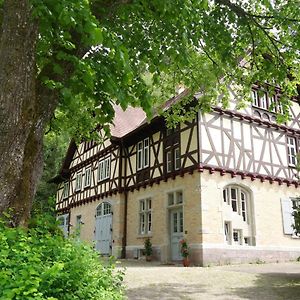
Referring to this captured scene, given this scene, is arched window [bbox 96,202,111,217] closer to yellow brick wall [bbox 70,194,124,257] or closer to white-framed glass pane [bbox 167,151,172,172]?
yellow brick wall [bbox 70,194,124,257]

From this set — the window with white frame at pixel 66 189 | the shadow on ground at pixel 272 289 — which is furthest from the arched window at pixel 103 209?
the shadow on ground at pixel 272 289

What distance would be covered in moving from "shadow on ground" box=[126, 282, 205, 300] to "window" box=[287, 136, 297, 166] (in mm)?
10083

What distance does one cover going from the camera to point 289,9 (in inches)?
269

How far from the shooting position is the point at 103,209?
19578 mm

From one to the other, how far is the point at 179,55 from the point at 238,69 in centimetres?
346

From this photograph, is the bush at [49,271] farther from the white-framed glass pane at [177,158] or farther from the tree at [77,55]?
the white-framed glass pane at [177,158]

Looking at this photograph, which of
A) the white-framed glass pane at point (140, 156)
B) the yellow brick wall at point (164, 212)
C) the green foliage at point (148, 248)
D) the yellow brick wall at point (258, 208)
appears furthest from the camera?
the white-framed glass pane at point (140, 156)

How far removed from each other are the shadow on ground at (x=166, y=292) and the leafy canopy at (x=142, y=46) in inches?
136

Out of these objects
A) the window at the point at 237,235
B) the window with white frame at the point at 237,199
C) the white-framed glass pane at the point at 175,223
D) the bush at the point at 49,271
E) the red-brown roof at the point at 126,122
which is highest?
the red-brown roof at the point at 126,122

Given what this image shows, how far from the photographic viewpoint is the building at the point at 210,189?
13391 millimetres

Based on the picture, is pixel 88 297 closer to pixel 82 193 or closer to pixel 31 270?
pixel 31 270

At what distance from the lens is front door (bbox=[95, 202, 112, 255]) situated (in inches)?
729

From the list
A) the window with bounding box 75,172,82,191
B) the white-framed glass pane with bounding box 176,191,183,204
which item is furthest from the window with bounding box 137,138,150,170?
the window with bounding box 75,172,82,191

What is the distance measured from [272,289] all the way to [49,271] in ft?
21.1
